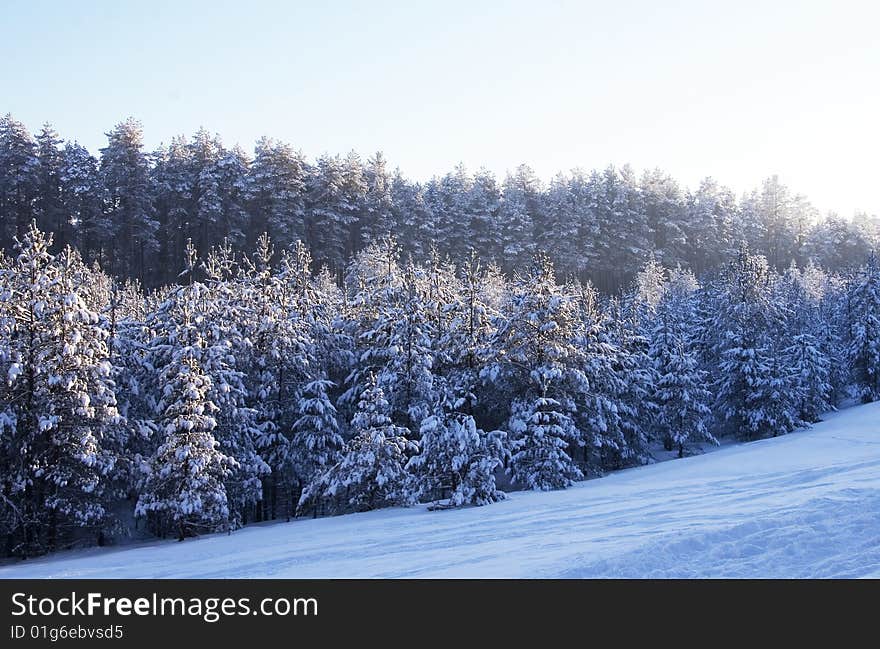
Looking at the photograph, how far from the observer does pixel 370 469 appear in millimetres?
21234

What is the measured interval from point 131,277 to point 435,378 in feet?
160


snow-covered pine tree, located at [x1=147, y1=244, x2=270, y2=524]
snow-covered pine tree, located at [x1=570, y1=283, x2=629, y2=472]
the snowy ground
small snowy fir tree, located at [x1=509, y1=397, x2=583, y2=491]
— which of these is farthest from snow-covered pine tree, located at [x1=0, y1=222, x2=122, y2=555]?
snow-covered pine tree, located at [x1=570, y1=283, x2=629, y2=472]

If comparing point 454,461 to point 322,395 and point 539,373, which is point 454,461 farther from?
point 322,395

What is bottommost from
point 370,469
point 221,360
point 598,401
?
point 370,469

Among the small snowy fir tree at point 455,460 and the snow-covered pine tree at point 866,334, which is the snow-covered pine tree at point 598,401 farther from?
the snow-covered pine tree at point 866,334

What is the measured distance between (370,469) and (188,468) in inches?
235

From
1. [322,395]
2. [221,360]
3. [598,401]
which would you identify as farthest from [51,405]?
[598,401]

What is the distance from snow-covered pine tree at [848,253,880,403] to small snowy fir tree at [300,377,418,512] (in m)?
35.3

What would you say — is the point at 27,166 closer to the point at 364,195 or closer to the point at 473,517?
the point at 364,195

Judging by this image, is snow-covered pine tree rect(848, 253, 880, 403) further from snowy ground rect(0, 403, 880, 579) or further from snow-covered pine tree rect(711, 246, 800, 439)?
snowy ground rect(0, 403, 880, 579)

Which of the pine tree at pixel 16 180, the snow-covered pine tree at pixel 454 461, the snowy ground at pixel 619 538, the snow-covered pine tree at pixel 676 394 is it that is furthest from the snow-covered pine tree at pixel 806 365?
the pine tree at pixel 16 180

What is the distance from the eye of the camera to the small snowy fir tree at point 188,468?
19672 millimetres

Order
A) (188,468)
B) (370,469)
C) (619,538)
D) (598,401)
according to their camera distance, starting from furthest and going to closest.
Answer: (598,401), (370,469), (188,468), (619,538)

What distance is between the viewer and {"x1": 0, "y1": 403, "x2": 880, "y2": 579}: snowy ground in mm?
7457
